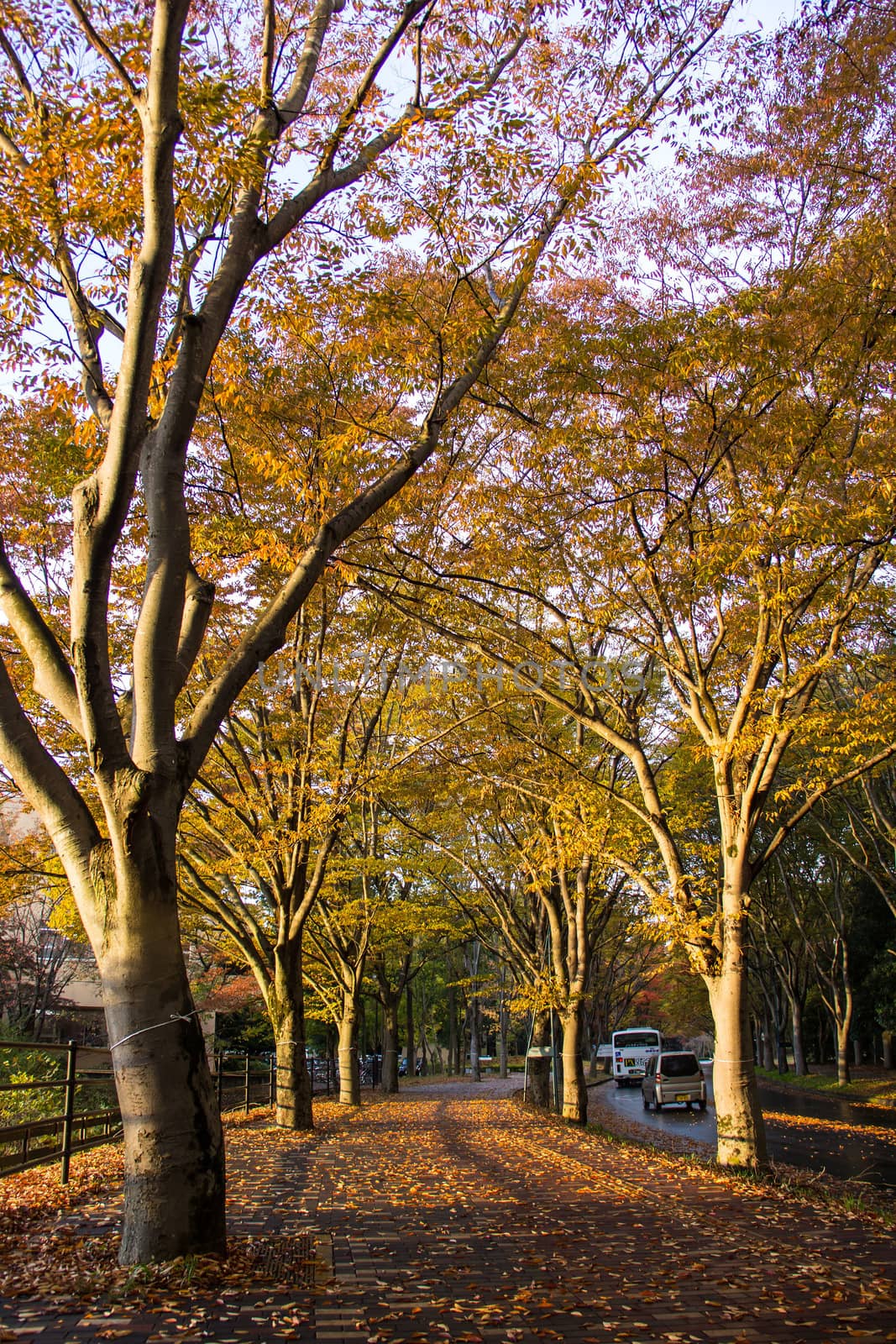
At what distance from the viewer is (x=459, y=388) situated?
6883 mm

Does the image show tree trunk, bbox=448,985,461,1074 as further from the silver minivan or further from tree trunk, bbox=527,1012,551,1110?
tree trunk, bbox=527,1012,551,1110

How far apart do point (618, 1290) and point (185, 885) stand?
11607mm

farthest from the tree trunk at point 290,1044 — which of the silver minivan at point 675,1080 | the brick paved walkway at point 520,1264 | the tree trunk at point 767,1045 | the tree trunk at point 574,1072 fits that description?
the tree trunk at point 767,1045

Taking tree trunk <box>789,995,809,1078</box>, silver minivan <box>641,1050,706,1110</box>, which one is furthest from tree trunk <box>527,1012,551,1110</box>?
tree trunk <box>789,995,809,1078</box>

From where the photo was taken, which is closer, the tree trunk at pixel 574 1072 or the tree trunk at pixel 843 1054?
the tree trunk at pixel 574 1072

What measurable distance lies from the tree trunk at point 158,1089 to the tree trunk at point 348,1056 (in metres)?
18.3

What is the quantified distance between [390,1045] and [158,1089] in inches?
1071

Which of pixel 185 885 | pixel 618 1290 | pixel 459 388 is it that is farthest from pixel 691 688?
pixel 185 885

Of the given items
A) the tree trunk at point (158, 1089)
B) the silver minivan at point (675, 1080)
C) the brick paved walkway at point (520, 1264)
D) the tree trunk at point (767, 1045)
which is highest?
the tree trunk at point (158, 1089)

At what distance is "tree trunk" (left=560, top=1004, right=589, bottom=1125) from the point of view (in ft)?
52.1

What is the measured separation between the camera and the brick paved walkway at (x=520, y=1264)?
12.7 feet

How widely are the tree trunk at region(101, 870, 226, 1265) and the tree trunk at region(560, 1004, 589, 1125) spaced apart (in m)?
12.3

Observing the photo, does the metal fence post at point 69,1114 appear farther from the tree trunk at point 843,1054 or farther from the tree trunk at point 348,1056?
the tree trunk at point 843,1054

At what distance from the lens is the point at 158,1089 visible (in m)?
4.58
